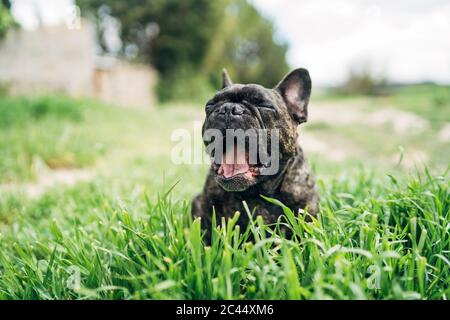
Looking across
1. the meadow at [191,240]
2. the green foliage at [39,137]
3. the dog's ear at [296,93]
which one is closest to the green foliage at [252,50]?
the green foliage at [39,137]

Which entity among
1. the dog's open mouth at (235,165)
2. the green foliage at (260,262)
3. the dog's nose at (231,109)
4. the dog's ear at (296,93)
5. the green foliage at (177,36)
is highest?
the green foliage at (177,36)

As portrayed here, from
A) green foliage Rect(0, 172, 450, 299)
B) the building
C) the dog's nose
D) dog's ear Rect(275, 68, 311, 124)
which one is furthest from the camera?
the building

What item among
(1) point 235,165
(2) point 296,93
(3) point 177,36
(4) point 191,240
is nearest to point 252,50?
(3) point 177,36

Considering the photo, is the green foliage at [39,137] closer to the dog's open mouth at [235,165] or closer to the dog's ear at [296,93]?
the dog's open mouth at [235,165]

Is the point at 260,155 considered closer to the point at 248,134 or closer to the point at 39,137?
the point at 248,134

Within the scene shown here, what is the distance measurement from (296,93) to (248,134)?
49 centimetres

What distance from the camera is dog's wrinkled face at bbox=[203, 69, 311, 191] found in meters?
1.81

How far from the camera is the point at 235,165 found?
1896 millimetres

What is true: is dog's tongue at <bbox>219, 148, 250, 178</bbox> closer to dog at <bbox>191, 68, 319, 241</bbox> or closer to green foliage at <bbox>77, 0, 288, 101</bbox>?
dog at <bbox>191, 68, 319, 241</bbox>

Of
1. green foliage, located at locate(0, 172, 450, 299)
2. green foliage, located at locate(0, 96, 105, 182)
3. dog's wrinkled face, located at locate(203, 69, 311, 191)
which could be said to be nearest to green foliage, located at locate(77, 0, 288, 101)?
green foliage, located at locate(0, 96, 105, 182)

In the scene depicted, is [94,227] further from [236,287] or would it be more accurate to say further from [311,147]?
[311,147]

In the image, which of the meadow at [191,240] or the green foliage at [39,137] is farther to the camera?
the green foliage at [39,137]

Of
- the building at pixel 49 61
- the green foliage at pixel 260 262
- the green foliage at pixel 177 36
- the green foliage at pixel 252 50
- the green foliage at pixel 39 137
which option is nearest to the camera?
the green foliage at pixel 260 262

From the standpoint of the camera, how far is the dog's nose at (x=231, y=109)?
1.79m
